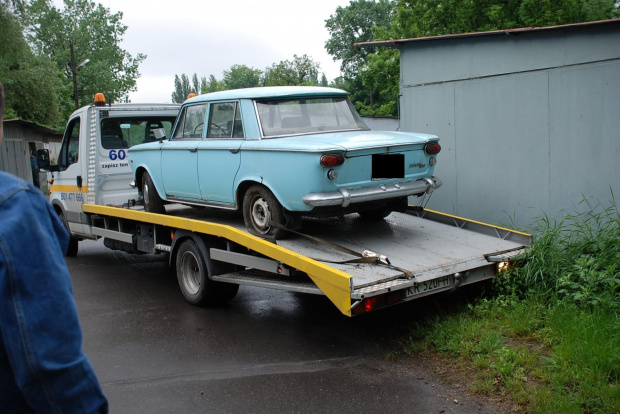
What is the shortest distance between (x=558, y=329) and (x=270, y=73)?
5633cm

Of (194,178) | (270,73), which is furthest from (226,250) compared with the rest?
(270,73)

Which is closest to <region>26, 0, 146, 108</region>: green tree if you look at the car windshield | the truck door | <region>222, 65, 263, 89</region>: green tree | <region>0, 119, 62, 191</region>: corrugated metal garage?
<region>0, 119, 62, 191</region>: corrugated metal garage

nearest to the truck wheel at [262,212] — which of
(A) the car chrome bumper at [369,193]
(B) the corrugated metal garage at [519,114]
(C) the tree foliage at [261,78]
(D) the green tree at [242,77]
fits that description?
(A) the car chrome bumper at [369,193]

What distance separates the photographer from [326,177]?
17.7 ft

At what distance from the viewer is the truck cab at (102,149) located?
9.09 metres

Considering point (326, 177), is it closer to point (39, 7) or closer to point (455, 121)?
point (455, 121)

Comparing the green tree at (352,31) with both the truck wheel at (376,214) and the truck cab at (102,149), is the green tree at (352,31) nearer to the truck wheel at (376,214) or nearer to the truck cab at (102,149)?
the truck cab at (102,149)

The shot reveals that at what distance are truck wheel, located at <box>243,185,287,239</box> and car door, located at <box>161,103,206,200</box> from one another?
1.04m

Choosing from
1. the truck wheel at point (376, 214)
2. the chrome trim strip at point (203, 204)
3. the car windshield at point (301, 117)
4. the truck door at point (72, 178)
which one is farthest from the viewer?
the truck door at point (72, 178)

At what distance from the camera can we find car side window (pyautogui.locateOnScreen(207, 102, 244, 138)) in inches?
255

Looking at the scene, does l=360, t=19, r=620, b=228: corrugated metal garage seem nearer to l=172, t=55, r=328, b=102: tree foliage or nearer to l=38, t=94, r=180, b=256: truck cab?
l=38, t=94, r=180, b=256: truck cab

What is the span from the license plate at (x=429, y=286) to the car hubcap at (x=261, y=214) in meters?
1.69

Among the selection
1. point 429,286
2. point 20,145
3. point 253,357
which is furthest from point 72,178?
point 20,145

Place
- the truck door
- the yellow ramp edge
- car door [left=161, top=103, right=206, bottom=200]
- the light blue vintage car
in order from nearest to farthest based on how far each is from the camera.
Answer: the yellow ramp edge → the light blue vintage car → car door [left=161, top=103, right=206, bottom=200] → the truck door
